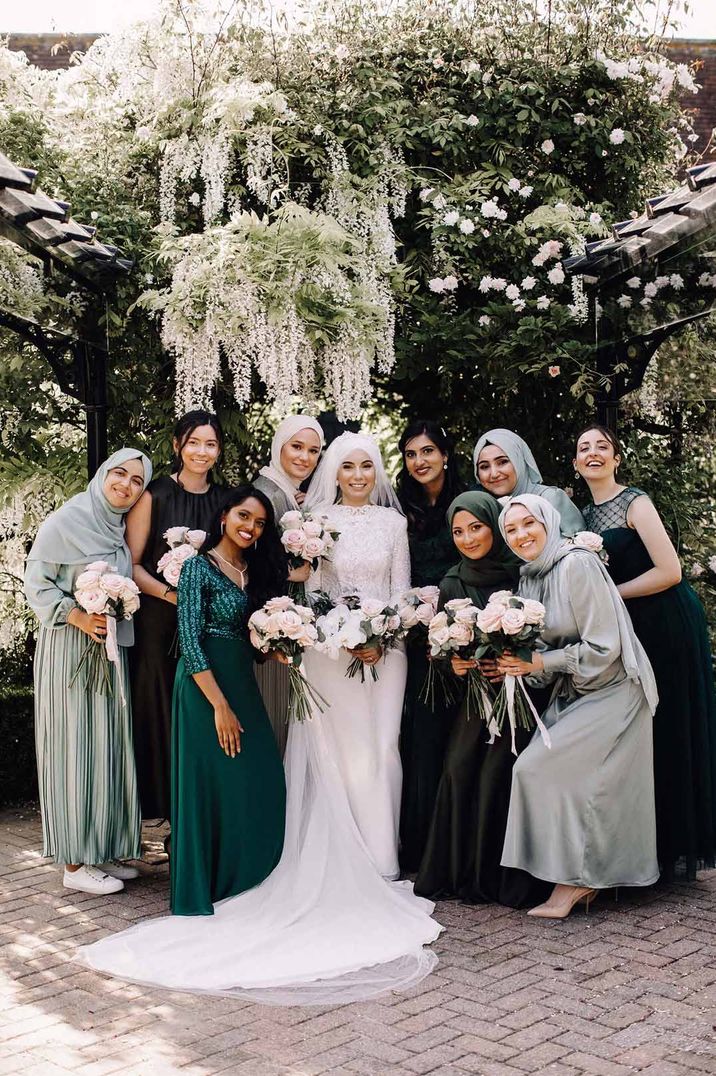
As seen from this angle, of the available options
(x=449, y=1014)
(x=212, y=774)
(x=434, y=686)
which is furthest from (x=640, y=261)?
(x=449, y=1014)

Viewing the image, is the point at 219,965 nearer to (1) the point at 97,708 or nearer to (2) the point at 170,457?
(1) the point at 97,708

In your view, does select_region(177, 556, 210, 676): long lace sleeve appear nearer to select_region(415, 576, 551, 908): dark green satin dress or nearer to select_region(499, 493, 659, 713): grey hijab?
select_region(415, 576, 551, 908): dark green satin dress

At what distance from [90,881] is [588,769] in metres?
2.32

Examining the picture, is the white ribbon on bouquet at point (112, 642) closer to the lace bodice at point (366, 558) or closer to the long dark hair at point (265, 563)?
the long dark hair at point (265, 563)

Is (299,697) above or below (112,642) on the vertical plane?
below

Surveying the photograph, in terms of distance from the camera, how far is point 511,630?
4734 millimetres

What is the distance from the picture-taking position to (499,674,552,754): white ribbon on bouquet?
16.0 feet

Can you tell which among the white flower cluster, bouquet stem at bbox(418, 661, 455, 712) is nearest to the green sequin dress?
bouquet stem at bbox(418, 661, 455, 712)

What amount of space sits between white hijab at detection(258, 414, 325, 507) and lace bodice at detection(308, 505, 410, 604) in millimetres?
329

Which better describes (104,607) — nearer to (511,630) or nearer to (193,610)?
(193,610)

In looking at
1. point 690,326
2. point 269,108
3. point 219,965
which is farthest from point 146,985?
point 269,108

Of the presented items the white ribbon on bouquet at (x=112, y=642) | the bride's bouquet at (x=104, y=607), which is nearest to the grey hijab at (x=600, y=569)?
the bride's bouquet at (x=104, y=607)

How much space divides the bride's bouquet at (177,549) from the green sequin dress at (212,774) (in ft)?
0.85

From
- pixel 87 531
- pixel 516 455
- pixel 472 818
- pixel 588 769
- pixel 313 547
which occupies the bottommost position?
pixel 472 818
